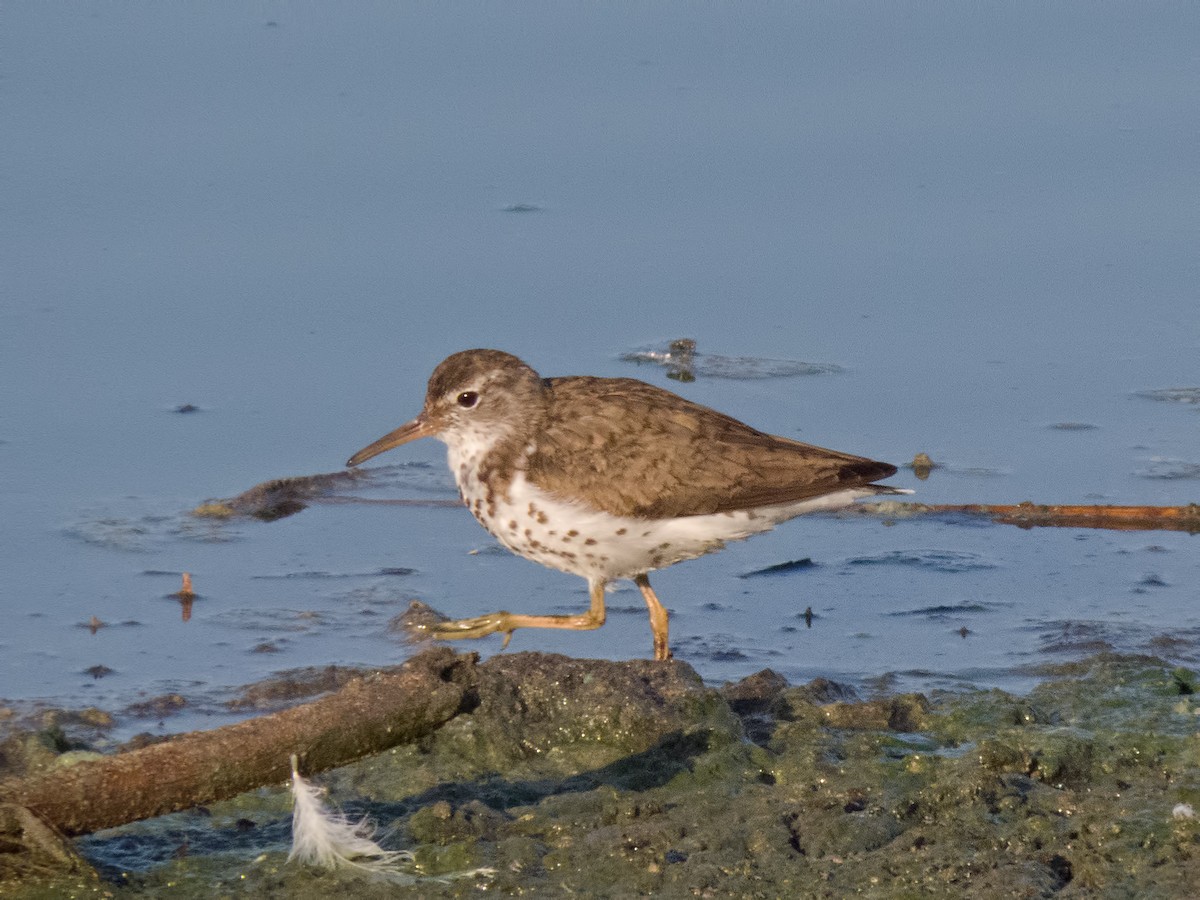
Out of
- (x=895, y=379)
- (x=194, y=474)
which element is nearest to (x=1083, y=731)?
(x=895, y=379)

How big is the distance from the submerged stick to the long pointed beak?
255 cm

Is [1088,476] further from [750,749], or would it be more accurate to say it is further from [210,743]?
[210,743]

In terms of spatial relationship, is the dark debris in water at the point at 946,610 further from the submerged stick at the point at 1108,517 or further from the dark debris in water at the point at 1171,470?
the dark debris in water at the point at 1171,470

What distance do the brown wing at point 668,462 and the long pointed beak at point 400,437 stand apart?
1.96 feet

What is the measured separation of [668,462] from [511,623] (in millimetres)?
814

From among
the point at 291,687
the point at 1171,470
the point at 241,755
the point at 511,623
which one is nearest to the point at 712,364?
the point at 1171,470

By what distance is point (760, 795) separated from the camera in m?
4.86

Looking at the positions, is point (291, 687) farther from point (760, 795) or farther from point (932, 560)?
point (932, 560)

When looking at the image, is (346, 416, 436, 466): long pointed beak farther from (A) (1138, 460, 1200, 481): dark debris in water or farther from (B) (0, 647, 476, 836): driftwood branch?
(A) (1138, 460, 1200, 481): dark debris in water

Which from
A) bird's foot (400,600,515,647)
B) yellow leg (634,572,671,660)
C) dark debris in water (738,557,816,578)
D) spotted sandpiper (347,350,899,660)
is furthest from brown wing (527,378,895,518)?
dark debris in water (738,557,816,578)

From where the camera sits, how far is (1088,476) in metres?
7.84

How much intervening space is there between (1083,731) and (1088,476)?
2645 mm

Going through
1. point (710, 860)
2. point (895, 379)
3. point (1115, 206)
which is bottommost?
point (710, 860)

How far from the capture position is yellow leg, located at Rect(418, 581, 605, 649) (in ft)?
20.7
